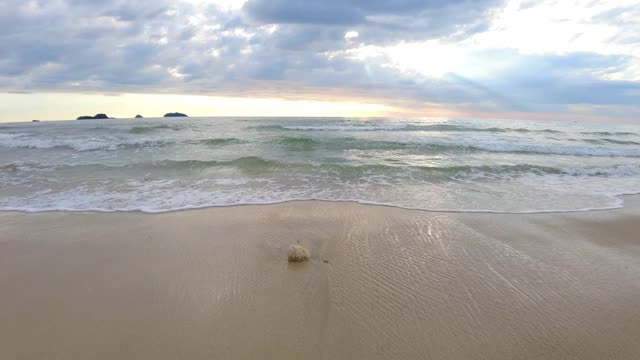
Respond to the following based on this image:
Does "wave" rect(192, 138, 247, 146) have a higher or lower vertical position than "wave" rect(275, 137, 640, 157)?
higher

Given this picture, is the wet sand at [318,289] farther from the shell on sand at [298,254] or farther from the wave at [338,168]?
the wave at [338,168]

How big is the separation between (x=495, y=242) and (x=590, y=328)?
222 centimetres

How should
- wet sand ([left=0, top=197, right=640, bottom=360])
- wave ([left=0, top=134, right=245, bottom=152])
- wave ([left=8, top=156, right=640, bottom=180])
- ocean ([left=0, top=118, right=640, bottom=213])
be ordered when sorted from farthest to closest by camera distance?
1. wave ([left=0, top=134, right=245, bottom=152])
2. wave ([left=8, top=156, right=640, bottom=180])
3. ocean ([left=0, top=118, right=640, bottom=213])
4. wet sand ([left=0, top=197, right=640, bottom=360])

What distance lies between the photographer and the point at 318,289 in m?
3.92

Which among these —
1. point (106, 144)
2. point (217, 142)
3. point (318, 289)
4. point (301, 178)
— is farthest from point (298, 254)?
Result: point (106, 144)

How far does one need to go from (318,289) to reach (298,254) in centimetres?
79

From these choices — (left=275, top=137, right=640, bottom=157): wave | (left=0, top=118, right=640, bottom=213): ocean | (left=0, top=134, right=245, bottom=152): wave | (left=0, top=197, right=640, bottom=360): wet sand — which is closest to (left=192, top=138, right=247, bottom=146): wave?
(left=0, top=134, right=245, bottom=152): wave

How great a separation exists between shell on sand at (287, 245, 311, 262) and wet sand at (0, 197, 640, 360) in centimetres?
12

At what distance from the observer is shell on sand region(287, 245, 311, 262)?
15.1 ft

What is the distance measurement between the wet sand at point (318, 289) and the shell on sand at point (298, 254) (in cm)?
12

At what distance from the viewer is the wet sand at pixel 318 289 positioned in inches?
117

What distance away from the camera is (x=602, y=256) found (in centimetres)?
509

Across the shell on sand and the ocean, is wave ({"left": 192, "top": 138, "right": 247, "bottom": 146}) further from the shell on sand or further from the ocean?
the shell on sand

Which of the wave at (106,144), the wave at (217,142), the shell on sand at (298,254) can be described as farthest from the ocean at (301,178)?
the shell on sand at (298,254)
